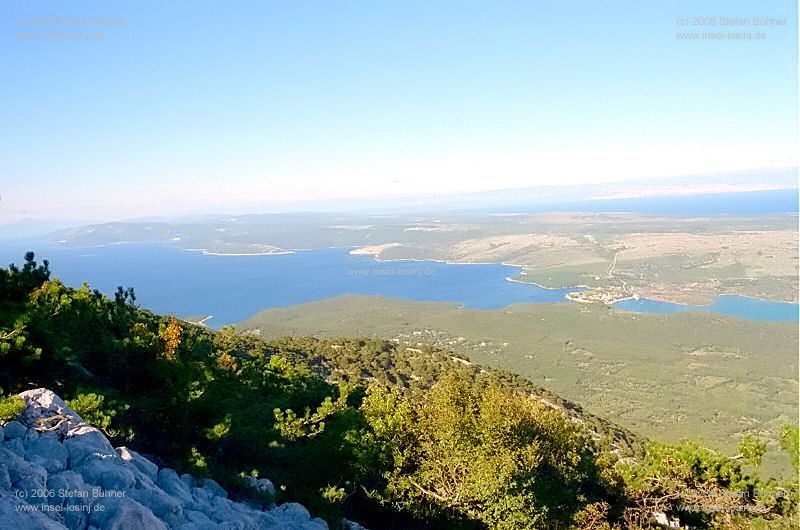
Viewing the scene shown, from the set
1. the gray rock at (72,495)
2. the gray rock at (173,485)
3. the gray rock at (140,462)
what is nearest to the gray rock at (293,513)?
the gray rock at (173,485)

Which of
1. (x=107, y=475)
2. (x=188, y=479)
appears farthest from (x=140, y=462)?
(x=107, y=475)

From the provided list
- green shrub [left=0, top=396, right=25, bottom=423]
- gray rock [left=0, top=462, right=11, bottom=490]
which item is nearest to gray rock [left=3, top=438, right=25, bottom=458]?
green shrub [left=0, top=396, right=25, bottom=423]

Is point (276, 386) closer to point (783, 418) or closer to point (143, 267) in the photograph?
point (783, 418)

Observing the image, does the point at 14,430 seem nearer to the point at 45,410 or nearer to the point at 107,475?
the point at 45,410

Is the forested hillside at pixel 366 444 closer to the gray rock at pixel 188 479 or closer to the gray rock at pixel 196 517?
the gray rock at pixel 188 479

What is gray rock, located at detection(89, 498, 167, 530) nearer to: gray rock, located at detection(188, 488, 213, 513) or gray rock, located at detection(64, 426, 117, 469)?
gray rock, located at detection(64, 426, 117, 469)

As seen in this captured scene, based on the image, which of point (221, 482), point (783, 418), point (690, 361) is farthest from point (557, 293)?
point (221, 482)
